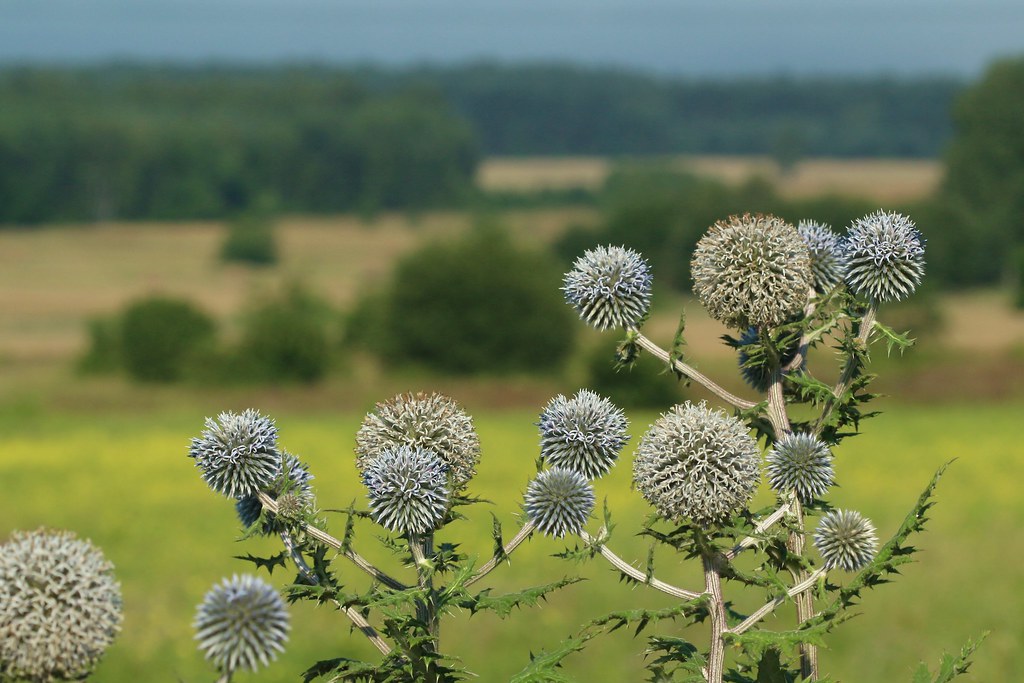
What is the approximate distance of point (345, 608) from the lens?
275cm

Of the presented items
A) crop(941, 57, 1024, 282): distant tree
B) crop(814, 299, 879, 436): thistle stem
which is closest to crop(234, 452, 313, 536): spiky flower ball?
crop(814, 299, 879, 436): thistle stem

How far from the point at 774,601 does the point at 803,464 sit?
396 mm

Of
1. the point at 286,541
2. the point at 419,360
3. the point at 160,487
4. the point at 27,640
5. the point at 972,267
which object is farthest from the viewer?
the point at 972,267

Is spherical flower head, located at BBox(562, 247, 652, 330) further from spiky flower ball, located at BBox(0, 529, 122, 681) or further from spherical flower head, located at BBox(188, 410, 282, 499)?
spiky flower ball, located at BBox(0, 529, 122, 681)

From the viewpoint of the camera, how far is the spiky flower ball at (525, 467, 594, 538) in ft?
10.7

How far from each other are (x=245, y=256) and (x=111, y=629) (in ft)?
495

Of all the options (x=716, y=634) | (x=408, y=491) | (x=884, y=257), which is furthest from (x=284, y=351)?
(x=716, y=634)

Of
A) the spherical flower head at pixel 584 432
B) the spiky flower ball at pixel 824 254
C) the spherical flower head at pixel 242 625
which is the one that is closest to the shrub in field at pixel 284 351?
the spiky flower ball at pixel 824 254

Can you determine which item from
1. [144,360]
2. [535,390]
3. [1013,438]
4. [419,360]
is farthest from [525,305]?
[1013,438]

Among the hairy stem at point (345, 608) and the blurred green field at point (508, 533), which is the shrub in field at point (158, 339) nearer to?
the blurred green field at point (508, 533)

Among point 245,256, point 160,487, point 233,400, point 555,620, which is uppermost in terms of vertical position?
point 245,256

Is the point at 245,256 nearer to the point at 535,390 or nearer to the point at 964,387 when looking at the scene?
the point at 535,390

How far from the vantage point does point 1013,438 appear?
50.4 metres

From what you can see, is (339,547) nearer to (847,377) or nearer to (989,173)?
(847,377)
